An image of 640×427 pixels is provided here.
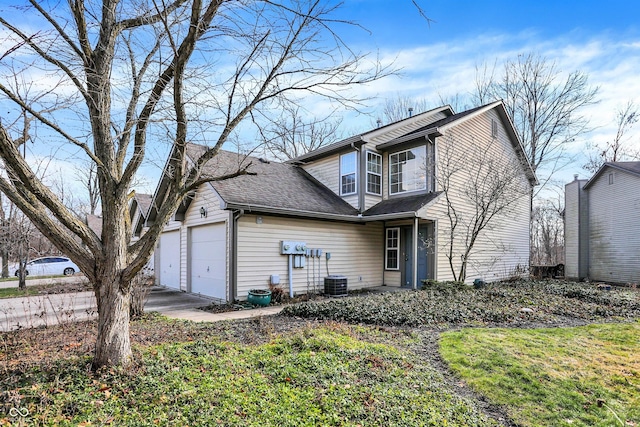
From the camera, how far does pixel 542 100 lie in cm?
2117

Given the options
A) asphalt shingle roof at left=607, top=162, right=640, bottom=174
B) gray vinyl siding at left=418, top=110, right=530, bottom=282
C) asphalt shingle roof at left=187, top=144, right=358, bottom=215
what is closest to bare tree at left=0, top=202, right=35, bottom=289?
asphalt shingle roof at left=187, top=144, right=358, bottom=215

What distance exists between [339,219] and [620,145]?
2051 cm

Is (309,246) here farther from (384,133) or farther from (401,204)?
(384,133)

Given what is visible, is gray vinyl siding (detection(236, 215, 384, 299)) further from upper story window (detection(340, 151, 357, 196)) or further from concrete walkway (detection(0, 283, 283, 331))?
upper story window (detection(340, 151, 357, 196))

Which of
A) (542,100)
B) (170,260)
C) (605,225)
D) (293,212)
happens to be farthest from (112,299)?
(542,100)

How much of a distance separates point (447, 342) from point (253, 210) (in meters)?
5.76

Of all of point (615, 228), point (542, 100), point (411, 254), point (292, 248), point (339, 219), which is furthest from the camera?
point (542, 100)

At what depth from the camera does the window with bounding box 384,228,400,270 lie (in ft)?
40.9

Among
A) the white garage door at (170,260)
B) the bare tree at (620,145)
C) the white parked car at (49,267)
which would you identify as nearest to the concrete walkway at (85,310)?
the white garage door at (170,260)

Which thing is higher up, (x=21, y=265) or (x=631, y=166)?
(x=631, y=166)

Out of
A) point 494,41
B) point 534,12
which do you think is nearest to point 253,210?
point 534,12

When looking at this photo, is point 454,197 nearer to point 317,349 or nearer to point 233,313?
point 233,313

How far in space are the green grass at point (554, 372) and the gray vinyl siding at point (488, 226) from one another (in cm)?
544

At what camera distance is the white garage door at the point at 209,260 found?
9.45m
